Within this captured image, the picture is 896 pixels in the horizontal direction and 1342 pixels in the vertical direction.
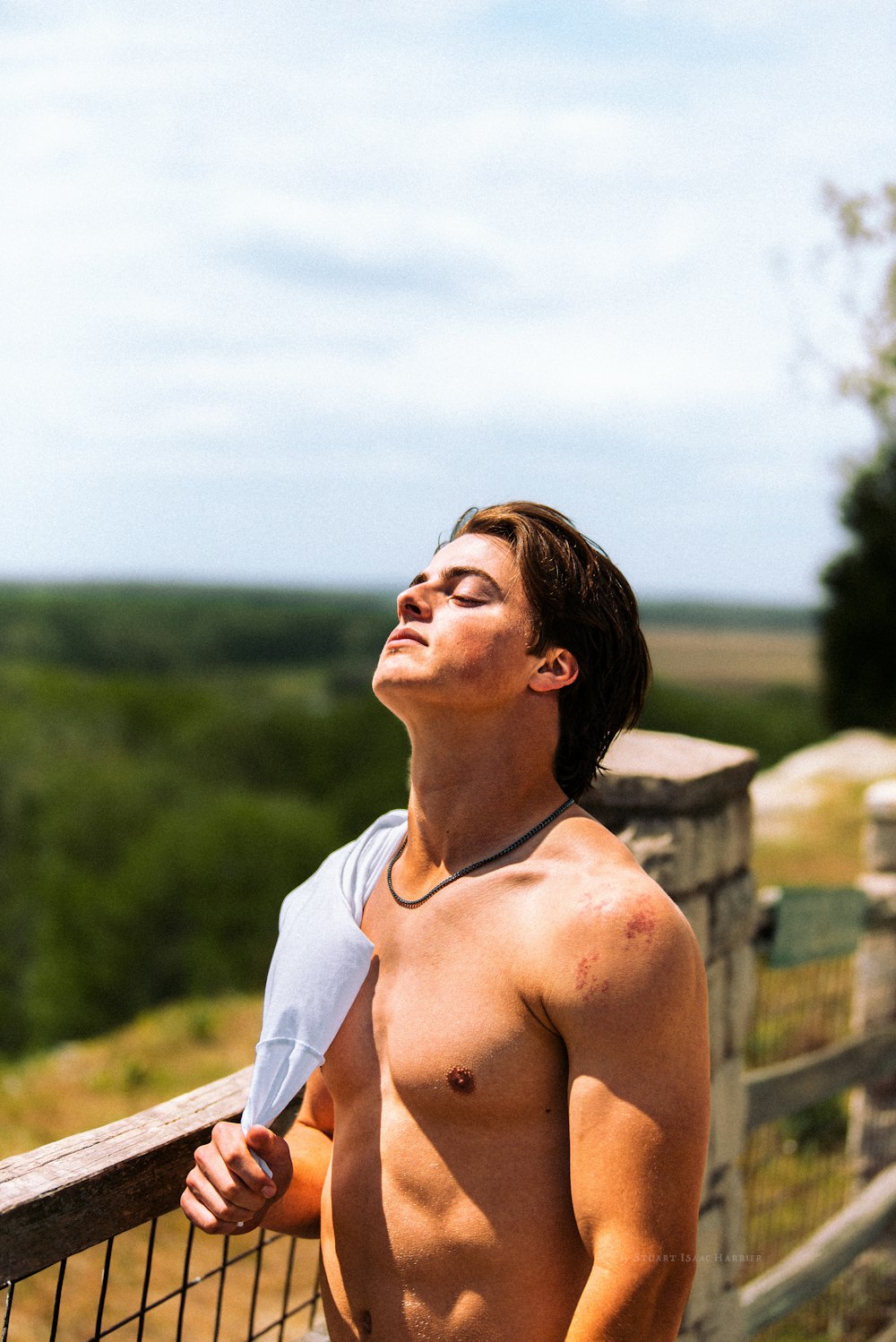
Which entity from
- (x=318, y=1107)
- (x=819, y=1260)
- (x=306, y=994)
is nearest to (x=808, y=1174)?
(x=819, y=1260)

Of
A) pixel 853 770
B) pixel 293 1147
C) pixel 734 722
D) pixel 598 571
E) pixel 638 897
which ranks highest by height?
pixel 598 571

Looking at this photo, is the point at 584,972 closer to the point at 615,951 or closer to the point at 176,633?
the point at 615,951

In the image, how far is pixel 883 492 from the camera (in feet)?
51.5

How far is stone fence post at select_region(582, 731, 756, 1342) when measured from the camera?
2699 mm

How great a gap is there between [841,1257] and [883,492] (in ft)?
42.8

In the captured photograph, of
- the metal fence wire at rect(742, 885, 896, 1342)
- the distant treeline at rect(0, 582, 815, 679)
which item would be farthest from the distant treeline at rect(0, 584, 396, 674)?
the metal fence wire at rect(742, 885, 896, 1342)

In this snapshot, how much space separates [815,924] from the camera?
149 inches

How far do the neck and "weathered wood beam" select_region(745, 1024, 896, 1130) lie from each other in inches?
72.6

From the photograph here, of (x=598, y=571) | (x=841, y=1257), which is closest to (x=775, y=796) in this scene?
(x=841, y=1257)

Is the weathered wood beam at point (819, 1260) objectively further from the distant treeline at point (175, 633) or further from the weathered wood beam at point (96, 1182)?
the distant treeline at point (175, 633)

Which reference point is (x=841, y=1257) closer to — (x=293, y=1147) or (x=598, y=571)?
(x=293, y=1147)

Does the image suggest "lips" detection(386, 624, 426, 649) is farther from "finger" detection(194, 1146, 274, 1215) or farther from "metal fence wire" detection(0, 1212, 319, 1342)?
"metal fence wire" detection(0, 1212, 319, 1342)

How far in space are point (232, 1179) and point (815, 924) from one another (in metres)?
2.47

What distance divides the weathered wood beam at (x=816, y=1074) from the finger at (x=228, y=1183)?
6.46ft
